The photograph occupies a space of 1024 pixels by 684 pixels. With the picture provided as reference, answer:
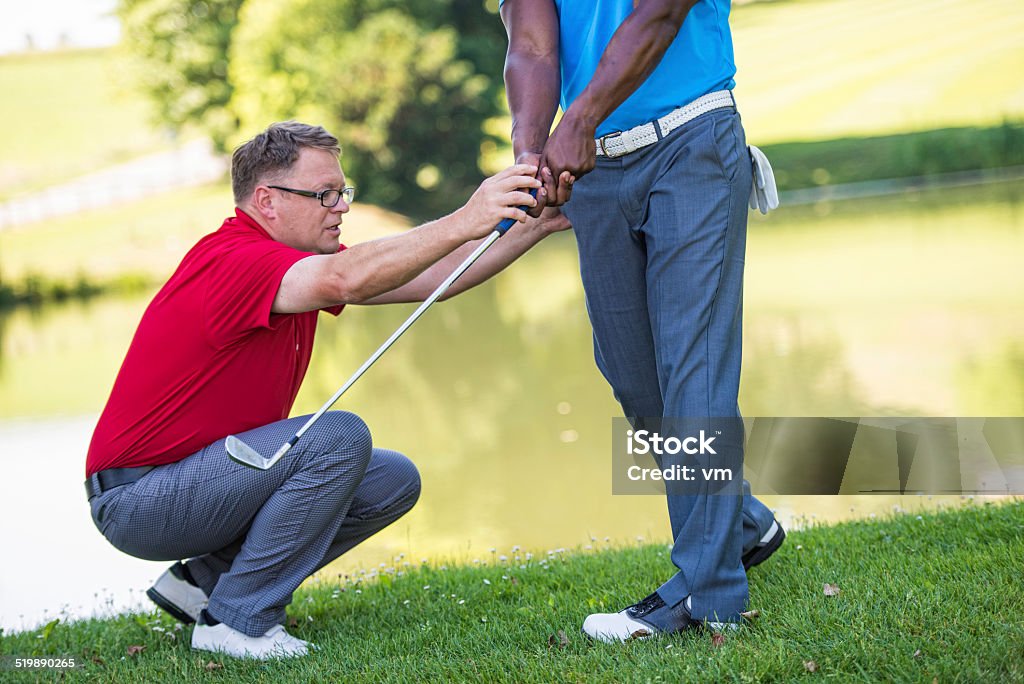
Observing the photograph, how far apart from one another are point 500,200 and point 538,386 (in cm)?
465

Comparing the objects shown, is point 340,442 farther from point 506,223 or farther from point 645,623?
point 645,623

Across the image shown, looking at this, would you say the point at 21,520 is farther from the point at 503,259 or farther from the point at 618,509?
the point at 503,259

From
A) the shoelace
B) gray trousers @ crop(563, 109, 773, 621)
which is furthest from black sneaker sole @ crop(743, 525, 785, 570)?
the shoelace

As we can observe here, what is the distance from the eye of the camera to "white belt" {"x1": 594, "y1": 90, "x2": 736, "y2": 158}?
8.37ft

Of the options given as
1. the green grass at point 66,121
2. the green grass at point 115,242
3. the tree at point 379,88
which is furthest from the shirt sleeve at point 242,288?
the green grass at point 66,121

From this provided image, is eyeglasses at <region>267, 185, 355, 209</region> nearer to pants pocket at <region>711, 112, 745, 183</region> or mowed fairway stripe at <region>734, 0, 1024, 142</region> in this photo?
pants pocket at <region>711, 112, 745, 183</region>

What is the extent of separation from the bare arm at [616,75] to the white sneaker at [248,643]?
1246 mm

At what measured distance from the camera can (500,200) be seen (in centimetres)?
247

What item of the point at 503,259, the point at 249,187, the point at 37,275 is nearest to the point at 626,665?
the point at 503,259

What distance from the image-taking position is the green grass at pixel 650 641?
2.18m

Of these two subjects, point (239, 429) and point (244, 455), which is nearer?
point (244, 455)

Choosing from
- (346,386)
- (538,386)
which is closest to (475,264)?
(346,386)

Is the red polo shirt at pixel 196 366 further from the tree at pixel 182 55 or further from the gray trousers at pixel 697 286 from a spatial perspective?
the tree at pixel 182 55

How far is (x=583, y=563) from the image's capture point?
3.29 metres
